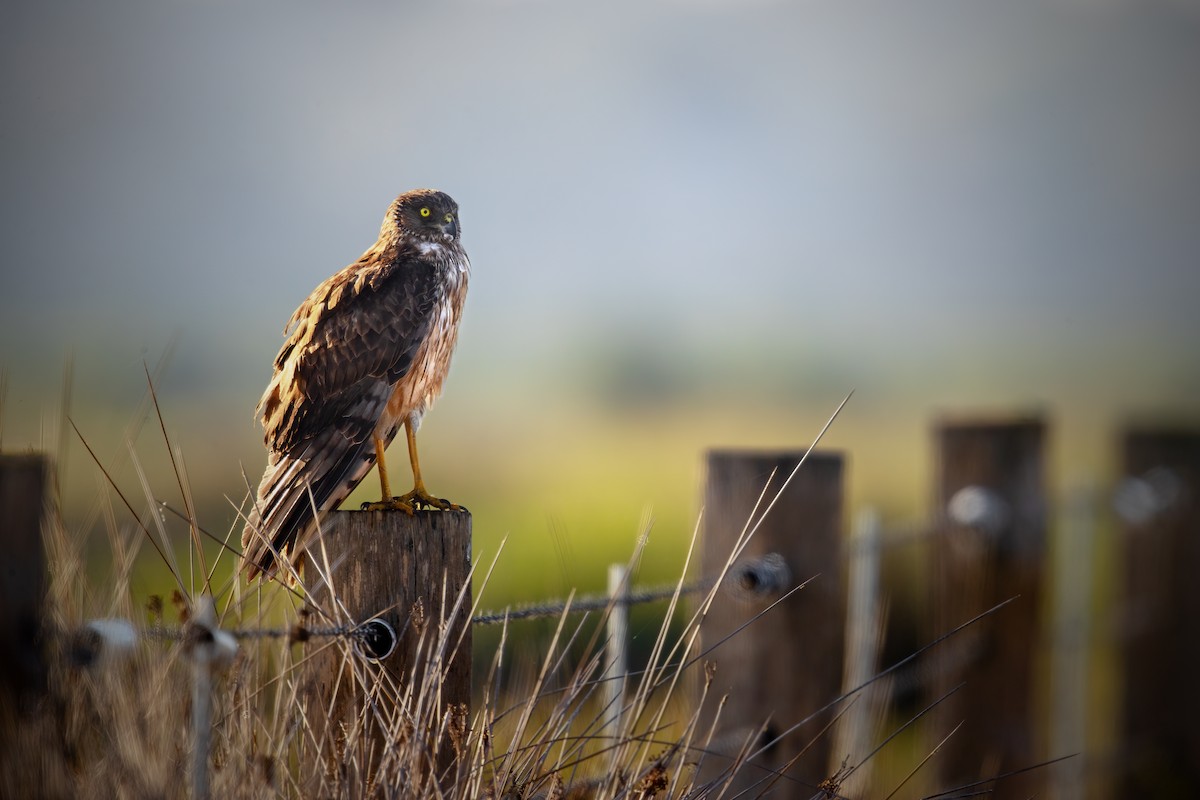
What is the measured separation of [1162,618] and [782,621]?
362 centimetres

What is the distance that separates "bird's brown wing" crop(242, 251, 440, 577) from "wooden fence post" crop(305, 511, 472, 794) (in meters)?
0.14

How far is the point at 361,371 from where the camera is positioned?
292 centimetres

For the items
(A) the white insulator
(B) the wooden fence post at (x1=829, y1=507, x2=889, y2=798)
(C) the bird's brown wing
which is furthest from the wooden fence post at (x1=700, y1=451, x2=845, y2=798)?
(A) the white insulator

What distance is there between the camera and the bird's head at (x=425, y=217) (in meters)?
3.12

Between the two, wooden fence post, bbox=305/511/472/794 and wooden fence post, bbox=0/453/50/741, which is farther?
wooden fence post, bbox=305/511/472/794

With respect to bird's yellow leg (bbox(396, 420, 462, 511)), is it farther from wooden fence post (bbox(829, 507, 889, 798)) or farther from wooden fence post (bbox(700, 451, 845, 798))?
wooden fence post (bbox(829, 507, 889, 798))

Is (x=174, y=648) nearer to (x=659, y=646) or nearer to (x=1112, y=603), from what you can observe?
(x=659, y=646)

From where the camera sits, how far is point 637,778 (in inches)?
89.7

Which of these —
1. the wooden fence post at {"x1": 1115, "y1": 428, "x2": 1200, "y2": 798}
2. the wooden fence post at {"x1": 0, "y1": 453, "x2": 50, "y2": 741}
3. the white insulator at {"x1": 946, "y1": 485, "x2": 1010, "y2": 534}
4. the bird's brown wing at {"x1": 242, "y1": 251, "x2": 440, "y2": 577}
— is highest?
the bird's brown wing at {"x1": 242, "y1": 251, "x2": 440, "y2": 577}

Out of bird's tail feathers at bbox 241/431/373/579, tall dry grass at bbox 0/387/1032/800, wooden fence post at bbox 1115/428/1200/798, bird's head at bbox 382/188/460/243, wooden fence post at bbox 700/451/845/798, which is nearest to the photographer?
tall dry grass at bbox 0/387/1032/800

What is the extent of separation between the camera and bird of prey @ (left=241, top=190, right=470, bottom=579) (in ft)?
8.34

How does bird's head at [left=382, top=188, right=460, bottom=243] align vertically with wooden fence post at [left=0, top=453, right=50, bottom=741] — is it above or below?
above

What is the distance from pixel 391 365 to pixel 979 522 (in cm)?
266

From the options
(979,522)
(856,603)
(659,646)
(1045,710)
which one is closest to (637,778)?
(659,646)
